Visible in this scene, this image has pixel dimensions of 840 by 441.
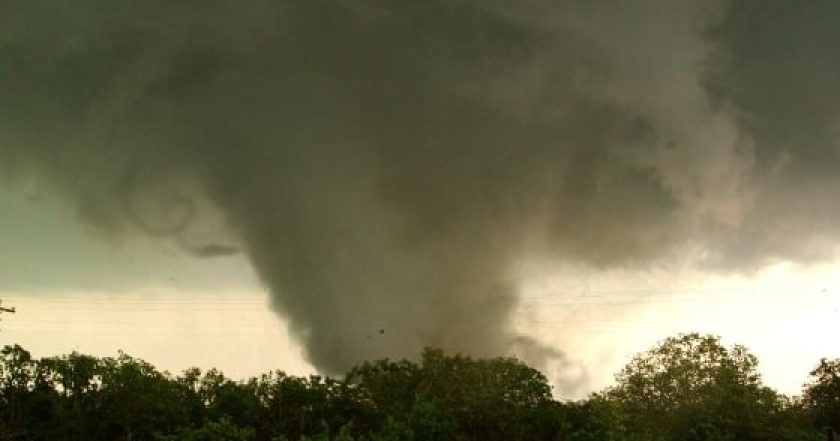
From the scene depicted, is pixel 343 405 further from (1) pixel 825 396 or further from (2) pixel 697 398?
(1) pixel 825 396

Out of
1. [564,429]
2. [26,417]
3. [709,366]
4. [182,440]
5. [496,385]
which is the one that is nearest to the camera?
[182,440]

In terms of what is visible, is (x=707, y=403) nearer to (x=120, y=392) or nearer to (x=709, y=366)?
→ (x=709, y=366)

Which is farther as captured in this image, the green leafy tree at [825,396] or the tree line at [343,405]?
the green leafy tree at [825,396]

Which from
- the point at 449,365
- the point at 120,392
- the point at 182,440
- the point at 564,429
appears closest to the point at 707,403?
the point at 564,429

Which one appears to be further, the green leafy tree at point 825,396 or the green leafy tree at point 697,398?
the green leafy tree at point 825,396

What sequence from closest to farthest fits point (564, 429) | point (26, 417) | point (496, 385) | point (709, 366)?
1. point (564, 429)
2. point (496, 385)
3. point (26, 417)
4. point (709, 366)

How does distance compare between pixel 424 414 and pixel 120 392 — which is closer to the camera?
pixel 424 414

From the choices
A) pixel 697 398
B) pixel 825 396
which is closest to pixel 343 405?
pixel 697 398

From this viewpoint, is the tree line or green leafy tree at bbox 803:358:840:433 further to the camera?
green leafy tree at bbox 803:358:840:433

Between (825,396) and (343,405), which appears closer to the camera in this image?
(343,405)

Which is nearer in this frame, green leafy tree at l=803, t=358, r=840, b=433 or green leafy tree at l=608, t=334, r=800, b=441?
green leafy tree at l=608, t=334, r=800, b=441

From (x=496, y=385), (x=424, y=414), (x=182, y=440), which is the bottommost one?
(x=182, y=440)
